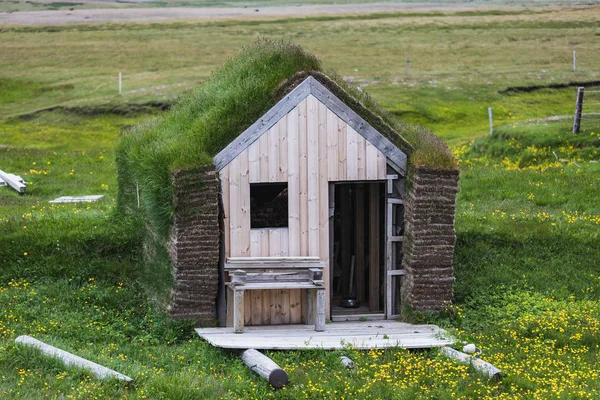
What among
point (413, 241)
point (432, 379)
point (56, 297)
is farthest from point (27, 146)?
point (432, 379)

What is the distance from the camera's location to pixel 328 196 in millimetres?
16828

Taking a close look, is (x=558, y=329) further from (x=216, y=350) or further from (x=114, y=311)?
(x=114, y=311)

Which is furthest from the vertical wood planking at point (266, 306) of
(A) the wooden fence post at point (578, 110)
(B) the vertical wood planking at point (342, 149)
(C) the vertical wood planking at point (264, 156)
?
(A) the wooden fence post at point (578, 110)

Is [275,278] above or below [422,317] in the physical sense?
above

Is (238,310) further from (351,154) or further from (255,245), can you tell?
(351,154)

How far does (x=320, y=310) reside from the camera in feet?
52.9

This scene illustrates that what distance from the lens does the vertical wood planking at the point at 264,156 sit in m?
16.5

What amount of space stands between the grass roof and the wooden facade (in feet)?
1.29

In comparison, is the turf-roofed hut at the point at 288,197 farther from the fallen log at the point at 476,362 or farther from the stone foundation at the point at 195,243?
the fallen log at the point at 476,362

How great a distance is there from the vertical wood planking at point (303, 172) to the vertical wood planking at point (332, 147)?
1.33 ft

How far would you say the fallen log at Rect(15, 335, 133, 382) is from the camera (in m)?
13.2

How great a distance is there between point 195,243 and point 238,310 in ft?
4.44

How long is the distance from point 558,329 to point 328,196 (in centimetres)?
447

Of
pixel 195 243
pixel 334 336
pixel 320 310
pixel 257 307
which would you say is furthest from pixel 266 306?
pixel 195 243
